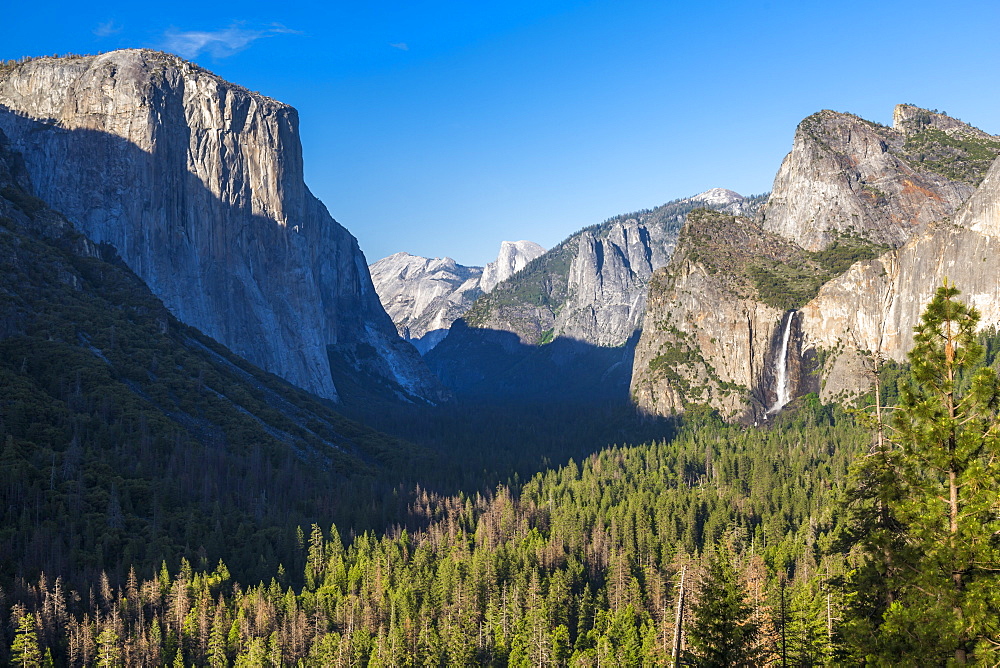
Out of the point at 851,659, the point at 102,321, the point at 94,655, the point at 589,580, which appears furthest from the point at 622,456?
the point at 851,659

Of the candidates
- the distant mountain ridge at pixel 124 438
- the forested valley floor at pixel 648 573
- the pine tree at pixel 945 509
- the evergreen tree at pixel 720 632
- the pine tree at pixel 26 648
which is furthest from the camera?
the distant mountain ridge at pixel 124 438

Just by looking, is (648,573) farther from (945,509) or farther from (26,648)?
(945,509)

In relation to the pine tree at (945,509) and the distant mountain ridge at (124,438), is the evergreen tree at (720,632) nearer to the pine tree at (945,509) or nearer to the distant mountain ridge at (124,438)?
the pine tree at (945,509)

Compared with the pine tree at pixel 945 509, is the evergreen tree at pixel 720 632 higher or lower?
lower

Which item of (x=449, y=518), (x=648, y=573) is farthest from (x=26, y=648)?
(x=449, y=518)

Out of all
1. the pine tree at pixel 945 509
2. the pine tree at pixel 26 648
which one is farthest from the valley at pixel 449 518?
the pine tree at pixel 26 648

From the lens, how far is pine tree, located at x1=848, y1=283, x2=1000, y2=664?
2667 centimetres

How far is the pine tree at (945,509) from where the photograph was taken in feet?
87.5

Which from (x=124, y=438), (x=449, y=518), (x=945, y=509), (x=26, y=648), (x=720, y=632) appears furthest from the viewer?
(x=449, y=518)

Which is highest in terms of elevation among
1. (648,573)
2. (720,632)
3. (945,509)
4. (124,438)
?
(945,509)

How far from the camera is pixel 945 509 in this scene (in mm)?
28625

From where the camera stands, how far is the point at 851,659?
37000mm

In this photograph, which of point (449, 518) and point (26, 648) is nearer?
point (26, 648)

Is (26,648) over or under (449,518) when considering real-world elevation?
under
